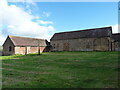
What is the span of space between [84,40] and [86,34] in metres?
2.22

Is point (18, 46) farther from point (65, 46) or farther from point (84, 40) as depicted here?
point (84, 40)

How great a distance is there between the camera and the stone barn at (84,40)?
30250 millimetres

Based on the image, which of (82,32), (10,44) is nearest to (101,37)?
(82,32)

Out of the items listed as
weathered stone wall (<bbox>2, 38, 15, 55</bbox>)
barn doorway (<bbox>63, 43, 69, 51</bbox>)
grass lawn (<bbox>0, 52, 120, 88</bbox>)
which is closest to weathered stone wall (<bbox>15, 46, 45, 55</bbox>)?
weathered stone wall (<bbox>2, 38, 15, 55</bbox>)

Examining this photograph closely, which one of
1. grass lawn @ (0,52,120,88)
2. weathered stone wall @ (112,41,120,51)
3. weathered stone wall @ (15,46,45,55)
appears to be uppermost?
weathered stone wall @ (112,41,120,51)

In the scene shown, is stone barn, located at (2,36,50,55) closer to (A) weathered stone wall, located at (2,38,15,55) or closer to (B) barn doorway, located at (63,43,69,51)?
(A) weathered stone wall, located at (2,38,15,55)

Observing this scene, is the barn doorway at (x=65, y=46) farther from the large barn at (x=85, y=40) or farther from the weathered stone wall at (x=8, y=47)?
the weathered stone wall at (x=8, y=47)

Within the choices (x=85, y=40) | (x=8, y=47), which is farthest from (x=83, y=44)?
(x=8, y=47)

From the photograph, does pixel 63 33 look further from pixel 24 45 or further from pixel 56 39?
pixel 24 45

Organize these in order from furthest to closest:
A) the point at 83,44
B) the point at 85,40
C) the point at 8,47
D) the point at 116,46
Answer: the point at 83,44
the point at 85,40
the point at 8,47
the point at 116,46

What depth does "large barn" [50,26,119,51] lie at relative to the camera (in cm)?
3006

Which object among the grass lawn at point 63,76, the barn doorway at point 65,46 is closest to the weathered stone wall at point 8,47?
the barn doorway at point 65,46

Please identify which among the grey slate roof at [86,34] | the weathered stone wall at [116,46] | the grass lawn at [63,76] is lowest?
the grass lawn at [63,76]

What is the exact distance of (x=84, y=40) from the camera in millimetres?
33750
